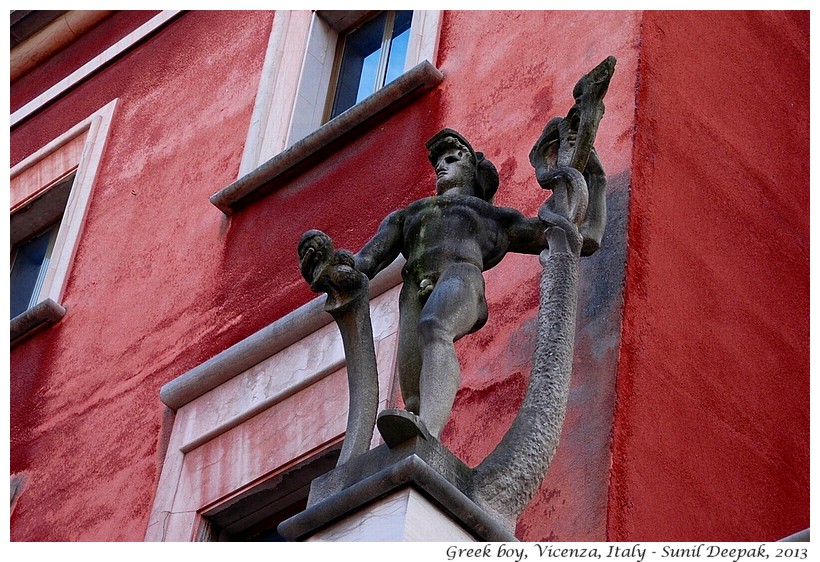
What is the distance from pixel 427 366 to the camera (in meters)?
6.17

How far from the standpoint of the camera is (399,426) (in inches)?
226

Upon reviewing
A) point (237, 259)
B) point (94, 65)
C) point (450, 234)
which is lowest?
point (450, 234)

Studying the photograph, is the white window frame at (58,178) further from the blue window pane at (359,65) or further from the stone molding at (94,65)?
the blue window pane at (359,65)

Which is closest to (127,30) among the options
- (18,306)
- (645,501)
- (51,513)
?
(18,306)

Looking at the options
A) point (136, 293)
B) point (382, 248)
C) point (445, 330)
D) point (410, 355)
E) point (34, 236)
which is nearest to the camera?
point (445, 330)

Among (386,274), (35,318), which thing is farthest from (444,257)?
(35,318)

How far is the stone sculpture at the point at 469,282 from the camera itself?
5961 mm

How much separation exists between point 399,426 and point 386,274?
9.20 feet

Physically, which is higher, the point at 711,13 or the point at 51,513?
the point at 711,13

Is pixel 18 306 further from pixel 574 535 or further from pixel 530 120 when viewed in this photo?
pixel 574 535

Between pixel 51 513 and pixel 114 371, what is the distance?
0.82 m

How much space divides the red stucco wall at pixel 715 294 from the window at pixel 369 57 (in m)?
2.04

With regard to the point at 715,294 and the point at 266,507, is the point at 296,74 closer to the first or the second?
the point at 266,507

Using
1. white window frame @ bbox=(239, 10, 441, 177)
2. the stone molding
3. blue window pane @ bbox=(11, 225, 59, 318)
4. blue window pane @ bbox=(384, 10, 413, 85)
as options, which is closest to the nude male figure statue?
white window frame @ bbox=(239, 10, 441, 177)
